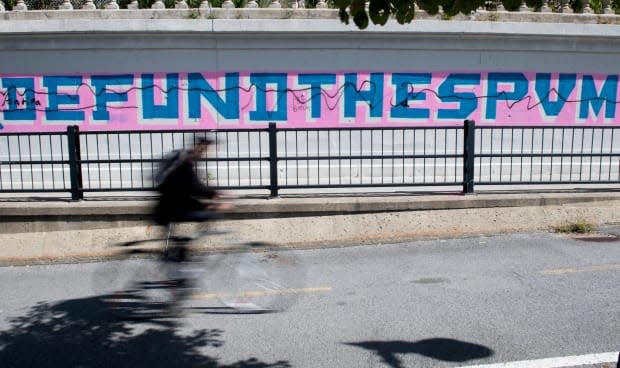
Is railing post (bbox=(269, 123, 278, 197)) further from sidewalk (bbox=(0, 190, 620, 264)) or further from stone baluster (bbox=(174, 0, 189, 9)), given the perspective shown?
stone baluster (bbox=(174, 0, 189, 9))

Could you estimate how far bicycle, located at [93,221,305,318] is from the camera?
18.4 ft

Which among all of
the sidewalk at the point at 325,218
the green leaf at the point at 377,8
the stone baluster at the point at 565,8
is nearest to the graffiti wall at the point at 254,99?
the stone baluster at the point at 565,8

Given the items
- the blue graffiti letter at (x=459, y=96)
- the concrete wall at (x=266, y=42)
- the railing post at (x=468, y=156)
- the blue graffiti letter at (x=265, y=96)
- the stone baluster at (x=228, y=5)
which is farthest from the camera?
the blue graffiti letter at (x=459, y=96)

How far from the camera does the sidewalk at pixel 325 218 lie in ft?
28.0

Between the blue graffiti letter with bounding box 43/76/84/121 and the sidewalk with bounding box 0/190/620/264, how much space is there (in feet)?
11.4

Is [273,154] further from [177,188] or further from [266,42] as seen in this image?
[266,42]

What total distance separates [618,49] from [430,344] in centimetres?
1046

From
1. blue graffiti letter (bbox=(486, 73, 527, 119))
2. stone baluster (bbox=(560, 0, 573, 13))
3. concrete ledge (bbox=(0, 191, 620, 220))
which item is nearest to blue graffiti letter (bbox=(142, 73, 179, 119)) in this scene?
concrete ledge (bbox=(0, 191, 620, 220))

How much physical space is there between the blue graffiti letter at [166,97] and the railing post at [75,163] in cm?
333

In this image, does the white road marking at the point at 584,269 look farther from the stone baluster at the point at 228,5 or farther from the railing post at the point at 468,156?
the stone baluster at the point at 228,5

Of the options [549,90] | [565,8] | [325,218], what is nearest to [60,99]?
[325,218]

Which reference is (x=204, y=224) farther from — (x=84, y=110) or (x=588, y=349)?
(x=84, y=110)

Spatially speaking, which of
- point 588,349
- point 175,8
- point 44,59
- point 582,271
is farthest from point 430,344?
point 44,59

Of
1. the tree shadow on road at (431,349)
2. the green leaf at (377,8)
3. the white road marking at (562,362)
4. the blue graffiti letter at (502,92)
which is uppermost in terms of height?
the green leaf at (377,8)
